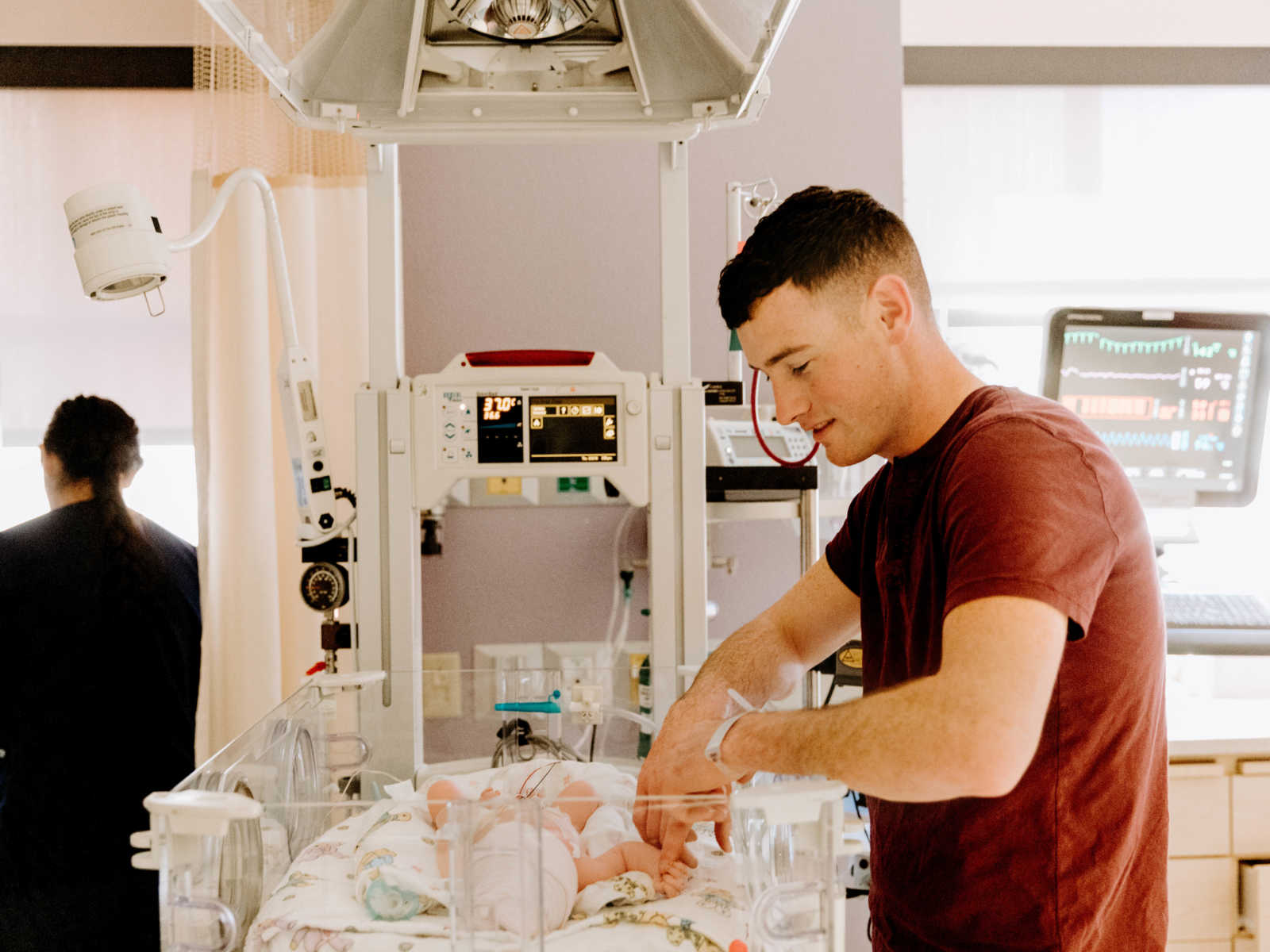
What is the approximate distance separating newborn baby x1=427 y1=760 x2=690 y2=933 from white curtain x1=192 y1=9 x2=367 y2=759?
1.25m

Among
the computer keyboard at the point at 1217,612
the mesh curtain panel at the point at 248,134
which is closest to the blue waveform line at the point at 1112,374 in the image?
the computer keyboard at the point at 1217,612

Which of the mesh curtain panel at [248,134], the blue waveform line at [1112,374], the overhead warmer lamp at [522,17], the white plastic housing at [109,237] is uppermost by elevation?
the mesh curtain panel at [248,134]

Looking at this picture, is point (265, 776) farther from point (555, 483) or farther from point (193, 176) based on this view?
point (193, 176)

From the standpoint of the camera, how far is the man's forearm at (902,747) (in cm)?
87

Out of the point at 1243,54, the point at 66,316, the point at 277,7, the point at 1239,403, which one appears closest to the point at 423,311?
the point at 66,316

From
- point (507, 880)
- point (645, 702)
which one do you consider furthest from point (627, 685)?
point (507, 880)

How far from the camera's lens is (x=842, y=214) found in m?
1.15

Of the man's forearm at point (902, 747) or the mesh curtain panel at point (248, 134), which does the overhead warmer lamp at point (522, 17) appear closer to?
the man's forearm at point (902, 747)

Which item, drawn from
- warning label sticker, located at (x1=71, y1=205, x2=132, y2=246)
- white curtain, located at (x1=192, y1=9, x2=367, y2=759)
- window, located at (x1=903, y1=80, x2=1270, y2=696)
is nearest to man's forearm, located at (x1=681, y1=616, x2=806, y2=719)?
warning label sticker, located at (x1=71, y1=205, x2=132, y2=246)

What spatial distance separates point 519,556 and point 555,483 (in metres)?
0.22

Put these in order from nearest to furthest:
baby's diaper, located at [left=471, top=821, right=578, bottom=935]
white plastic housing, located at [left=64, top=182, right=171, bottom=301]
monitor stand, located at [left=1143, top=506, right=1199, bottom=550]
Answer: baby's diaper, located at [left=471, top=821, right=578, bottom=935]
white plastic housing, located at [left=64, top=182, right=171, bottom=301]
monitor stand, located at [left=1143, top=506, right=1199, bottom=550]

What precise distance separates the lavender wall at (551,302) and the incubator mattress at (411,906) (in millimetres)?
1488

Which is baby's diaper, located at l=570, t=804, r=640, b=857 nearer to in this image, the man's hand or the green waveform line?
the man's hand

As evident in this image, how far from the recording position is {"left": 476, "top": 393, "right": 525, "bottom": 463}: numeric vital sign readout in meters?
1.79
